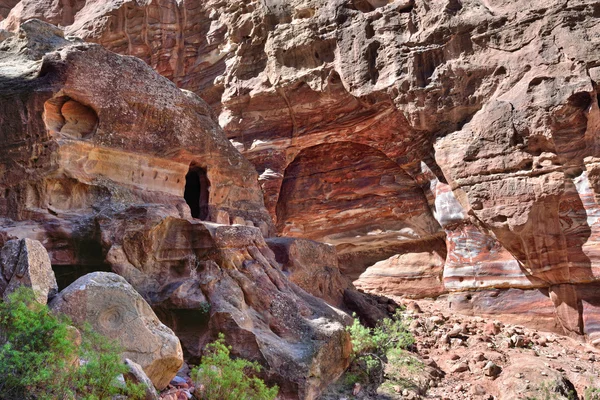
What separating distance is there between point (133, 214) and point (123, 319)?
2.84m

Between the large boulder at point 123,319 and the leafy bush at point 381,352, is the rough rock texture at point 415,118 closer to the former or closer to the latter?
the leafy bush at point 381,352

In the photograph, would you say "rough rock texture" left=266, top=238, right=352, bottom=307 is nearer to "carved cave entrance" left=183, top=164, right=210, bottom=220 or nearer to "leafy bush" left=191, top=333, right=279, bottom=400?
"carved cave entrance" left=183, top=164, right=210, bottom=220

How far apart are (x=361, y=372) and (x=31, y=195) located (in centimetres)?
617

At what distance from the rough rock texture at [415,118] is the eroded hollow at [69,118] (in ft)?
27.8

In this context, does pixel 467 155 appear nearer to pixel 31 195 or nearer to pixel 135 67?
pixel 135 67

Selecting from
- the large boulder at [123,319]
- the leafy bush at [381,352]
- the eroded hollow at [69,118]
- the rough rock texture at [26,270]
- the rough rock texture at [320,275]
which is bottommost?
the leafy bush at [381,352]

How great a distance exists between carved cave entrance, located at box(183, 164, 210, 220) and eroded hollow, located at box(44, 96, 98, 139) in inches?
104

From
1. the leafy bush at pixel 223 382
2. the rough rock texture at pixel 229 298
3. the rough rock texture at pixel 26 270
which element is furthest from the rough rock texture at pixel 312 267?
the rough rock texture at pixel 26 270

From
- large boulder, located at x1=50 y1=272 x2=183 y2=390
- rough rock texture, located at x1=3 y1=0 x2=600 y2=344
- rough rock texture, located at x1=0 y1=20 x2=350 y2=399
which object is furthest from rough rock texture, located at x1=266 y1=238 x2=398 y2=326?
large boulder, located at x1=50 y1=272 x2=183 y2=390

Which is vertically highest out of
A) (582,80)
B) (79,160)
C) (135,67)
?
(582,80)

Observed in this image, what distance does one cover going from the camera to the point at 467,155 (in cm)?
1417

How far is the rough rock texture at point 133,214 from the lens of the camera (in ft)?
26.6

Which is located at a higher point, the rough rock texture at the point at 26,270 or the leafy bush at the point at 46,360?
the rough rock texture at the point at 26,270

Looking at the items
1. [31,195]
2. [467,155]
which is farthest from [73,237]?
[467,155]
